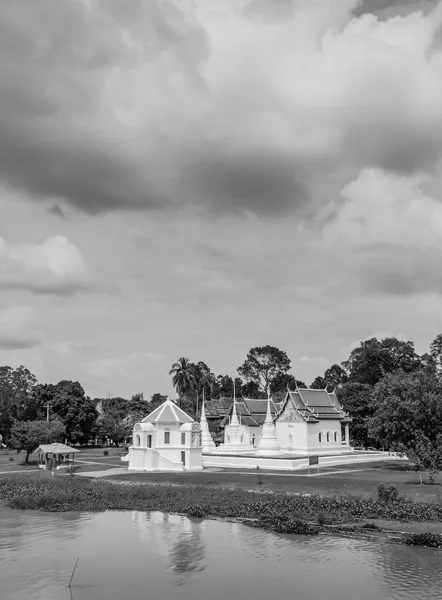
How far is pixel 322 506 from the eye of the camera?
31.2 m

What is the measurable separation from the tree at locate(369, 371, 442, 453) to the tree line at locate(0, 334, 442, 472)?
81 mm

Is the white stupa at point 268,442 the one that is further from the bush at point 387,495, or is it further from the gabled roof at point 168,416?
the bush at point 387,495

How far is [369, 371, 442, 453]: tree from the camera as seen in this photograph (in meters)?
52.6

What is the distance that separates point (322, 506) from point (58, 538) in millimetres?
13089

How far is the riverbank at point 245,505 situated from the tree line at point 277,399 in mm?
11972

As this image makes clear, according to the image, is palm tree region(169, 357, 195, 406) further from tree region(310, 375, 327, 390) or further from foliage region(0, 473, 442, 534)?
foliage region(0, 473, 442, 534)

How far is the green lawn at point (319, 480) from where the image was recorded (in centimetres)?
3856

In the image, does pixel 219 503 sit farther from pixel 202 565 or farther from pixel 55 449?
pixel 55 449

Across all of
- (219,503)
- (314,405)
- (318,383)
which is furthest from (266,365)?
(219,503)

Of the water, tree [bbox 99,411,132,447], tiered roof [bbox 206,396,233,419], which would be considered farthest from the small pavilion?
tiered roof [bbox 206,396,233,419]

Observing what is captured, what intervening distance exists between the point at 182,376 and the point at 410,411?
51.7 m

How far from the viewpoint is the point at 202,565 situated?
21.4 meters

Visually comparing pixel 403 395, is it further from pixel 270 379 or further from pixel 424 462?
pixel 270 379

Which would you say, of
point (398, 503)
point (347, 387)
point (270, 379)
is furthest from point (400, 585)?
point (270, 379)
